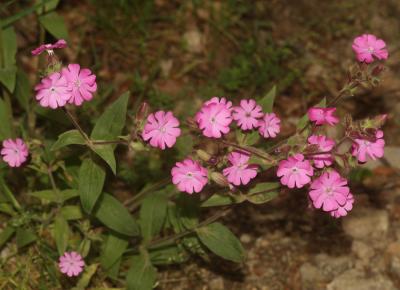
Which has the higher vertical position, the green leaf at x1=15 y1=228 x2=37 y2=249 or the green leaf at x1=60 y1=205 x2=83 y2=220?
the green leaf at x1=60 y1=205 x2=83 y2=220

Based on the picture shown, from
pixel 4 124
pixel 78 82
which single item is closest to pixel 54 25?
pixel 4 124

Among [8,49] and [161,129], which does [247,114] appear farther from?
[8,49]

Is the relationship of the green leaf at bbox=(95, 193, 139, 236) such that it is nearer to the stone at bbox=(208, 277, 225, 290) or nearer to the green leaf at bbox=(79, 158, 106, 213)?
the green leaf at bbox=(79, 158, 106, 213)

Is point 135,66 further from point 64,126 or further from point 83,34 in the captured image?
point 64,126

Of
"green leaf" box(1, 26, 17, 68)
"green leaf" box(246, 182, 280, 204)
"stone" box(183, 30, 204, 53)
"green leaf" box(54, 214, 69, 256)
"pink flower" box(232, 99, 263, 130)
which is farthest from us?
"stone" box(183, 30, 204, 53)

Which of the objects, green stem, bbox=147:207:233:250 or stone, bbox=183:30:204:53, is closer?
green stem, bbox=147:207:233:250

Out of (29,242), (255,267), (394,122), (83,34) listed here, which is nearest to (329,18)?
(394,122)

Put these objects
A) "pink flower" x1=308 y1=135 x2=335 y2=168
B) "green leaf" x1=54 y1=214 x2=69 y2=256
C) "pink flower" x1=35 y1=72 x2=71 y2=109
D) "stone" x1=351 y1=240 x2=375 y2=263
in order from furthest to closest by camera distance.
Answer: "stone" x1=351 y1=240 x2=375 y2=263 < "green leaf" x1=54 y1=214 x2=69 y2=256 < "pink flower" x1=308 y1=135 x2=335 y2=168 < "pink flower" x1=35 y1=72 x2=71 y2=109

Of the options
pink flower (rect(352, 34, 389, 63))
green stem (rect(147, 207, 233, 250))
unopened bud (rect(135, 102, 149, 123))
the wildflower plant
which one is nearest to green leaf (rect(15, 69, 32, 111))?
the wildflower plant
